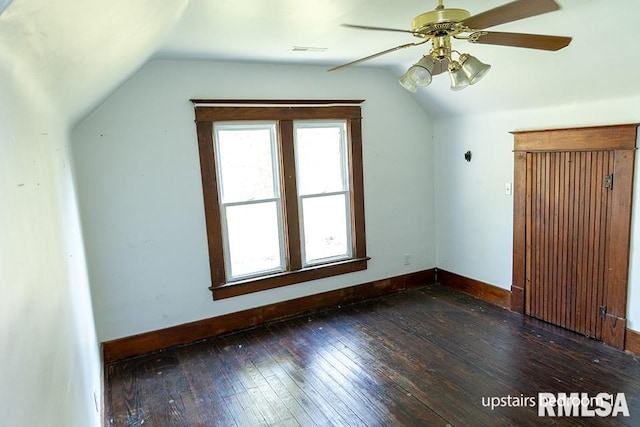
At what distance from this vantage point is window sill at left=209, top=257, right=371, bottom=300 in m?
3.80

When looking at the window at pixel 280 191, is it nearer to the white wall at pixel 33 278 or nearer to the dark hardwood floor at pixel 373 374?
the dark hardwood floor at pixel 373 374

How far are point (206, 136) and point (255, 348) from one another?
1.87 metres

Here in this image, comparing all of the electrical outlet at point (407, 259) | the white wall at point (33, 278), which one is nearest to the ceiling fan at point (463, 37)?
the white wall at point (33, 278)

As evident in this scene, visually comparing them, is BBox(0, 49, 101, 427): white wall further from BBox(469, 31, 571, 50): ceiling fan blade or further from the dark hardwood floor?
BBox(469, 31, 571, 50): ceiling fan blade

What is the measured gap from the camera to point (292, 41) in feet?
9.95

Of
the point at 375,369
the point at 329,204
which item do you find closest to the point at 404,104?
the point at 329,204

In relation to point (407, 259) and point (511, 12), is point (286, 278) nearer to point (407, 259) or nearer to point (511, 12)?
point (407, 259)

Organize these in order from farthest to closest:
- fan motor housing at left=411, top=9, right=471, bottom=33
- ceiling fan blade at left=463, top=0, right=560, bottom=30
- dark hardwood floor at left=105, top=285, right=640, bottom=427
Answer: dark hardwood floor at left=105, top=285, right=640, bottom=427 < fan motor housing at left=411, top=9, right=471, bottom=33 < ceiling fan blade at left=463, top=0, right=560, bottom=30

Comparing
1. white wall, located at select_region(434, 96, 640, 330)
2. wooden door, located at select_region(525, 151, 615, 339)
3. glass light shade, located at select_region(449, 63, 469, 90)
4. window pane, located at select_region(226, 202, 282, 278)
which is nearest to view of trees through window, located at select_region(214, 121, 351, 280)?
window pane, located at select_region(226, 202, 282, 278)

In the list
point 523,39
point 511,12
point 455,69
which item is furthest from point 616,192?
point 511,12

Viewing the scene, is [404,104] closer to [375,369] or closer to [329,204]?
[329,204]

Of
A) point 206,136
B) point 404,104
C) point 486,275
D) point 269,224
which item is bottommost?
point 486,275

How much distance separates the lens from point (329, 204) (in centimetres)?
433

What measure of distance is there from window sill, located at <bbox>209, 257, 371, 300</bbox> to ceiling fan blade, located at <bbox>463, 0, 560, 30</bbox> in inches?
112
